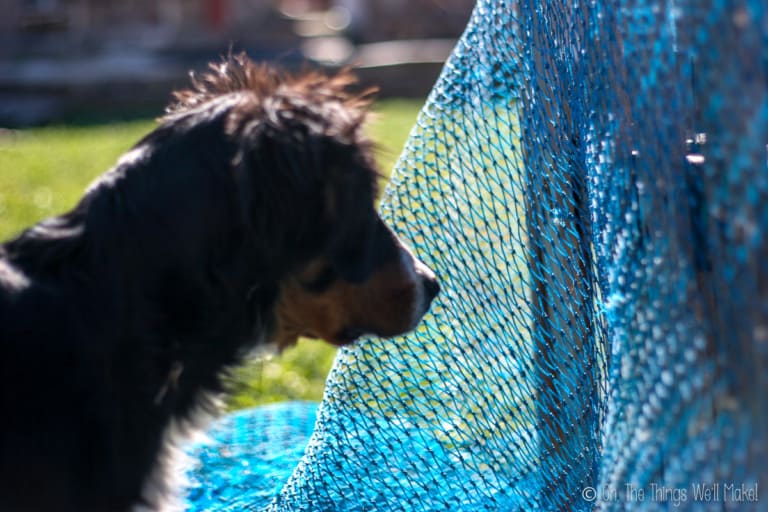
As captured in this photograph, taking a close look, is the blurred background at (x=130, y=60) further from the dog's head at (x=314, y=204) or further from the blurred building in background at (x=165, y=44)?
the dog's head at (x=314, y=204)

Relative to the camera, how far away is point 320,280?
2504 mm

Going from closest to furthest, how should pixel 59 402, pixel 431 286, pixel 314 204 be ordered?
1. pixel 59 402
2. pixel 314 204
3. pixel 431 286

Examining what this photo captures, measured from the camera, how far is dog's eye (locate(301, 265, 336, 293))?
8.14ft

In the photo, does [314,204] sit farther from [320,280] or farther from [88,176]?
[88,176]

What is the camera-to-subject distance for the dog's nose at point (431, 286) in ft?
9.13

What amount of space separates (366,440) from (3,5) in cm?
1722

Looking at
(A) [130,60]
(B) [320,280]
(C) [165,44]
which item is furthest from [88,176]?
(C) [165,44]

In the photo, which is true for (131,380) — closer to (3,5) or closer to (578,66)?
(578,66)

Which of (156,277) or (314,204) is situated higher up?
(314,204)

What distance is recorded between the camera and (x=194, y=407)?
95.7 inches

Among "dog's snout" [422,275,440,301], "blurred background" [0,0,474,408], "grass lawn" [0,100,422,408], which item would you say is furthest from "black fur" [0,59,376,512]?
"blurred background" [0,0,474,408]

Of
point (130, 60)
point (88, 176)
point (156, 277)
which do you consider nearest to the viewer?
point (156, 277)

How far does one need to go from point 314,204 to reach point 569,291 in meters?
0.92

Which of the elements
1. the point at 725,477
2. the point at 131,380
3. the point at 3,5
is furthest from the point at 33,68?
the point at 725,477
